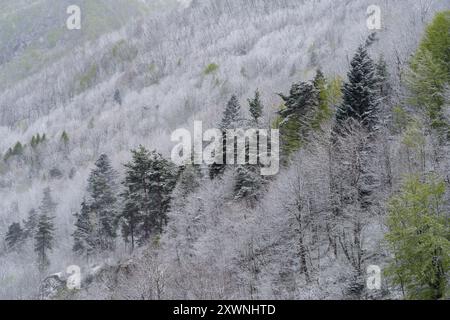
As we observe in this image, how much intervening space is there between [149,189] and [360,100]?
1958 centimetres

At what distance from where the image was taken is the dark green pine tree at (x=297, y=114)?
4253 centimetres

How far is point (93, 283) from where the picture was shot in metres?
40.1

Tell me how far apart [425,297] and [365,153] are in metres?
12.3

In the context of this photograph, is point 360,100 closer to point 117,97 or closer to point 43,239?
point 43,239

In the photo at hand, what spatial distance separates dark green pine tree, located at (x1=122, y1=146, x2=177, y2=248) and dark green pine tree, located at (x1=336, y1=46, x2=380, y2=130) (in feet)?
53.1

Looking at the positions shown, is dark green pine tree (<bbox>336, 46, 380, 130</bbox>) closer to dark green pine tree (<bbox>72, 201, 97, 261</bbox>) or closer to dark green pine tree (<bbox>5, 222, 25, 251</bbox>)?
dark green pine tree (<bbox>72, 201, 97, 261</bbox>)

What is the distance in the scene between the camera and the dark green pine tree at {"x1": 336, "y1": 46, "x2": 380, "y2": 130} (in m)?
37.6

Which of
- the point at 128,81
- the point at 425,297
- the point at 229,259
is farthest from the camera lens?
the point at 128,81

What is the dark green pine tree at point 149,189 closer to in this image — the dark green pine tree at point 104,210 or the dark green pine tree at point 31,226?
the dark green pine tree at point 104,210

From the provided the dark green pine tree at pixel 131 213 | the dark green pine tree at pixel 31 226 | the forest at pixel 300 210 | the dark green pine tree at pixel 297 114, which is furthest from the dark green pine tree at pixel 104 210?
the dark green pine tree at pixel 297 114

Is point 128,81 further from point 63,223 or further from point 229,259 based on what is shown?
point 229,259

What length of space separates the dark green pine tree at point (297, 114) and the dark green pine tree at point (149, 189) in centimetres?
1072

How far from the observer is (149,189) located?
149 feet

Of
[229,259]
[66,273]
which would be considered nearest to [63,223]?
[66,273]
